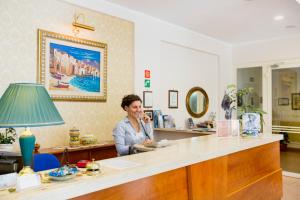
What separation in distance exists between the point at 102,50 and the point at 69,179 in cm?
304

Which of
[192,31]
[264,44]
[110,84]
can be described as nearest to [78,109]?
[110,84]

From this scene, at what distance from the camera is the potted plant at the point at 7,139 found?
285cm

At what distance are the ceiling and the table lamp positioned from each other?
10.4 feet

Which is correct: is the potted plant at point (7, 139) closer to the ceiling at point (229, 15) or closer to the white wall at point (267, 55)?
the ceiling at point (229, 15)

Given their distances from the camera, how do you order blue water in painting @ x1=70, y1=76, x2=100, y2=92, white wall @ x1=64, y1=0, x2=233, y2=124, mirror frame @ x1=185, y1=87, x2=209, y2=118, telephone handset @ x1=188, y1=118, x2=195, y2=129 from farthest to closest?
mirror frame @ x1=185, y1=87, x2=209, y2=118, telephone handset @ x1=188, y1=118, x2=195, y2=129, white wall @ x1=64, y1=0, x2=233, y2=124, blue water in painting @ x1=70, y1=76, x2=100, y2=92

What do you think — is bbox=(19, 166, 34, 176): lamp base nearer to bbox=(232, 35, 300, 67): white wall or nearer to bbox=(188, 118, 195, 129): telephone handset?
bbox=(188, 118, 195, 129): telephone handset

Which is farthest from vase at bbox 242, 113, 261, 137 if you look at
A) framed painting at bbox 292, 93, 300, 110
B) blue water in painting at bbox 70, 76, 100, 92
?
framed painting at bbox 292, 93, 300, 110

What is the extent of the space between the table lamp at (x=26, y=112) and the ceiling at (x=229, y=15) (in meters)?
3.17

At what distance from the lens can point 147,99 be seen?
4.78 m

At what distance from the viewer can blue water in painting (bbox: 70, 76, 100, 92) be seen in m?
3.81

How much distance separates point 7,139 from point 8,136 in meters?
0.17

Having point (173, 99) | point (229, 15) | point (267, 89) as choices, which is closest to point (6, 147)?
point (173, 99)

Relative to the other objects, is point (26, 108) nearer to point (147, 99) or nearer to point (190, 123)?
point (147, 99)

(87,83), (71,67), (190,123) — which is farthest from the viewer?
(190,123)
